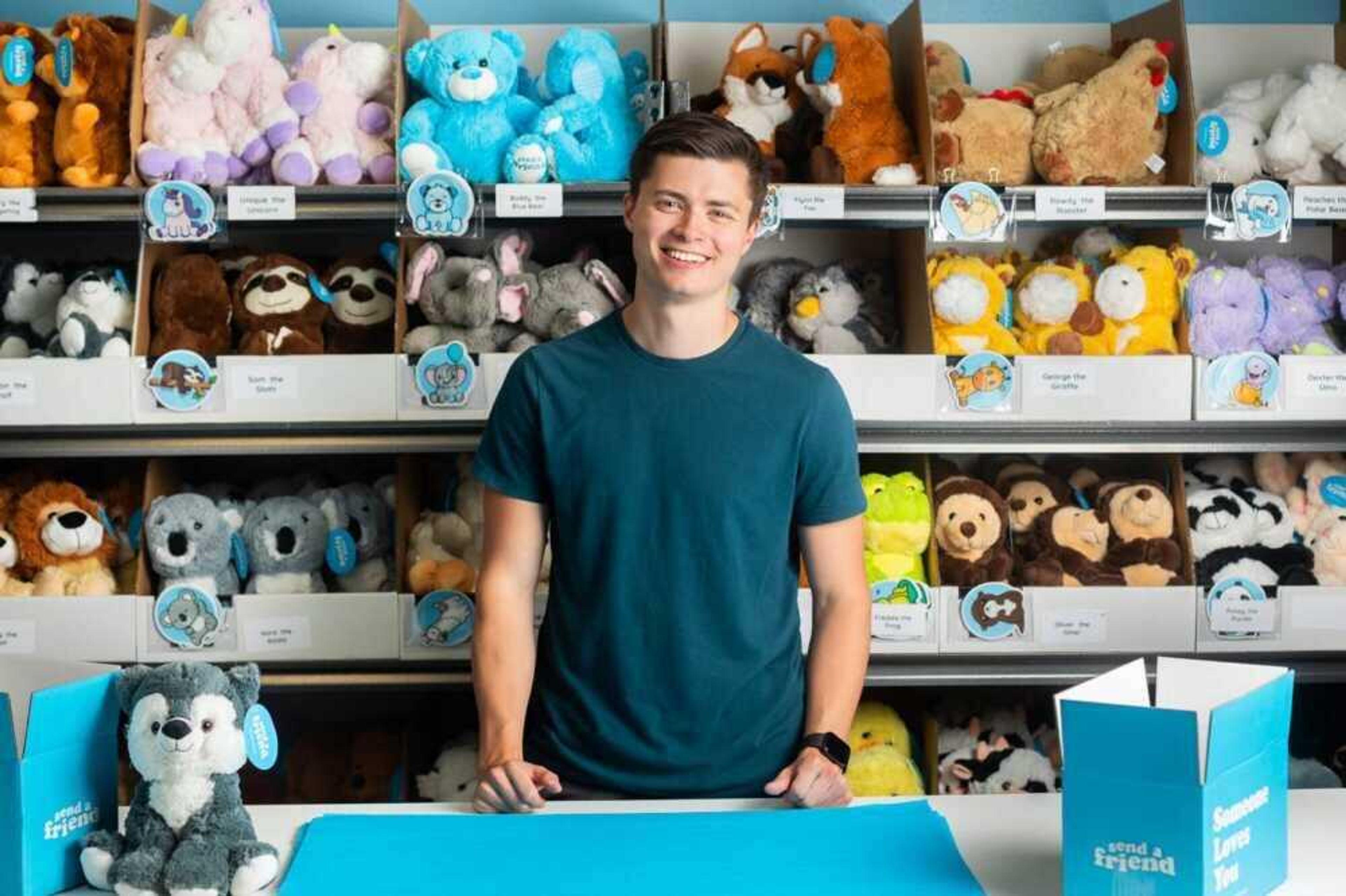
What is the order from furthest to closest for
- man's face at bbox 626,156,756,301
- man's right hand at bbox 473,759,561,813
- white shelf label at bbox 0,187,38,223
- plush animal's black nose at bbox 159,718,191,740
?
1. white shelf label at bbox 0,187,38,223
2. man's face at bbox 626,156,756,301
3. man's right hand at bbox 473,759,561,813
4. plush animal's black nose at bbox 159,718,191,740

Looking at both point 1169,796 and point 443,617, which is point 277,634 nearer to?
point 443,617

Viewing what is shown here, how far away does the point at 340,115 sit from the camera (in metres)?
2.88

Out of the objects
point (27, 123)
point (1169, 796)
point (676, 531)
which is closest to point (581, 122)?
point (27, 123)

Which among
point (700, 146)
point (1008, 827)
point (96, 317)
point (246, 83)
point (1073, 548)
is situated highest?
point (246, 83)

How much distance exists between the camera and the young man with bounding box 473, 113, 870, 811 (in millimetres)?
1947

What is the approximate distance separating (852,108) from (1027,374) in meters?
0.63

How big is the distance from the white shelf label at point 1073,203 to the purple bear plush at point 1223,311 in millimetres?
316

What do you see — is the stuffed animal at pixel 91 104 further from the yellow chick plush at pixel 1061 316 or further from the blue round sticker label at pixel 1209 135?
the blue round sticker label at pixel 1209 135

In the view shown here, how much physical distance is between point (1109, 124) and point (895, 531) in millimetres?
903

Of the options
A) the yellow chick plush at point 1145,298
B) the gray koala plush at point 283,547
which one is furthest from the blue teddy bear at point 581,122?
the yellow chick plush at point 1145,298

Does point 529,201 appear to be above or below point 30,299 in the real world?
above

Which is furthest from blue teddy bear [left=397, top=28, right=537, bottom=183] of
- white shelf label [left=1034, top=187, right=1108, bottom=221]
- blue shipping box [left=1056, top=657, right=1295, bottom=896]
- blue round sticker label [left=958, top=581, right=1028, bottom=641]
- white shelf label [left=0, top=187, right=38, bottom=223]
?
blue shipping box [left=1056, top=657, right=1295, bottom=896]

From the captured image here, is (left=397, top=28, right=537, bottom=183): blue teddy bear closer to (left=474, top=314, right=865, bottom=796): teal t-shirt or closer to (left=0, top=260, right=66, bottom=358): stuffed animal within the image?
(left=0, top=260, right=66, bottom=358): stuffed animal

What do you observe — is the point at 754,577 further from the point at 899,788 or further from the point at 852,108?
the point at 852,108
